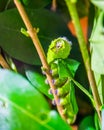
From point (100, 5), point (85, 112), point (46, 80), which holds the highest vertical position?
point (100, 5)

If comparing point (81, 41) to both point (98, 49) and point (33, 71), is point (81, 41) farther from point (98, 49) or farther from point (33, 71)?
point (33, 71)

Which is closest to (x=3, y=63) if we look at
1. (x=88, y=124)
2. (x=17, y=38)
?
(x=17, y=38)

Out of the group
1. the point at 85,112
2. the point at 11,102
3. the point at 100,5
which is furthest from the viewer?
the point at 85,112

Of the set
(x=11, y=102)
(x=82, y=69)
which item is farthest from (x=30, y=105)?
(x=82, y=69)

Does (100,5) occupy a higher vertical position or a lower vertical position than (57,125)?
higher

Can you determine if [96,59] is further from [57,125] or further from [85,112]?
[85,112]

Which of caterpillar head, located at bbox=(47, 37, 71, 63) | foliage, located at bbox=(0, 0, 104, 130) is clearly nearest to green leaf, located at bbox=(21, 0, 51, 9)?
foliage, located at bbox=(0, 0, 104, 130)

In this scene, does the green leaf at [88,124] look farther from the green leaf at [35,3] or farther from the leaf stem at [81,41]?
the green leaf at [35,3]
